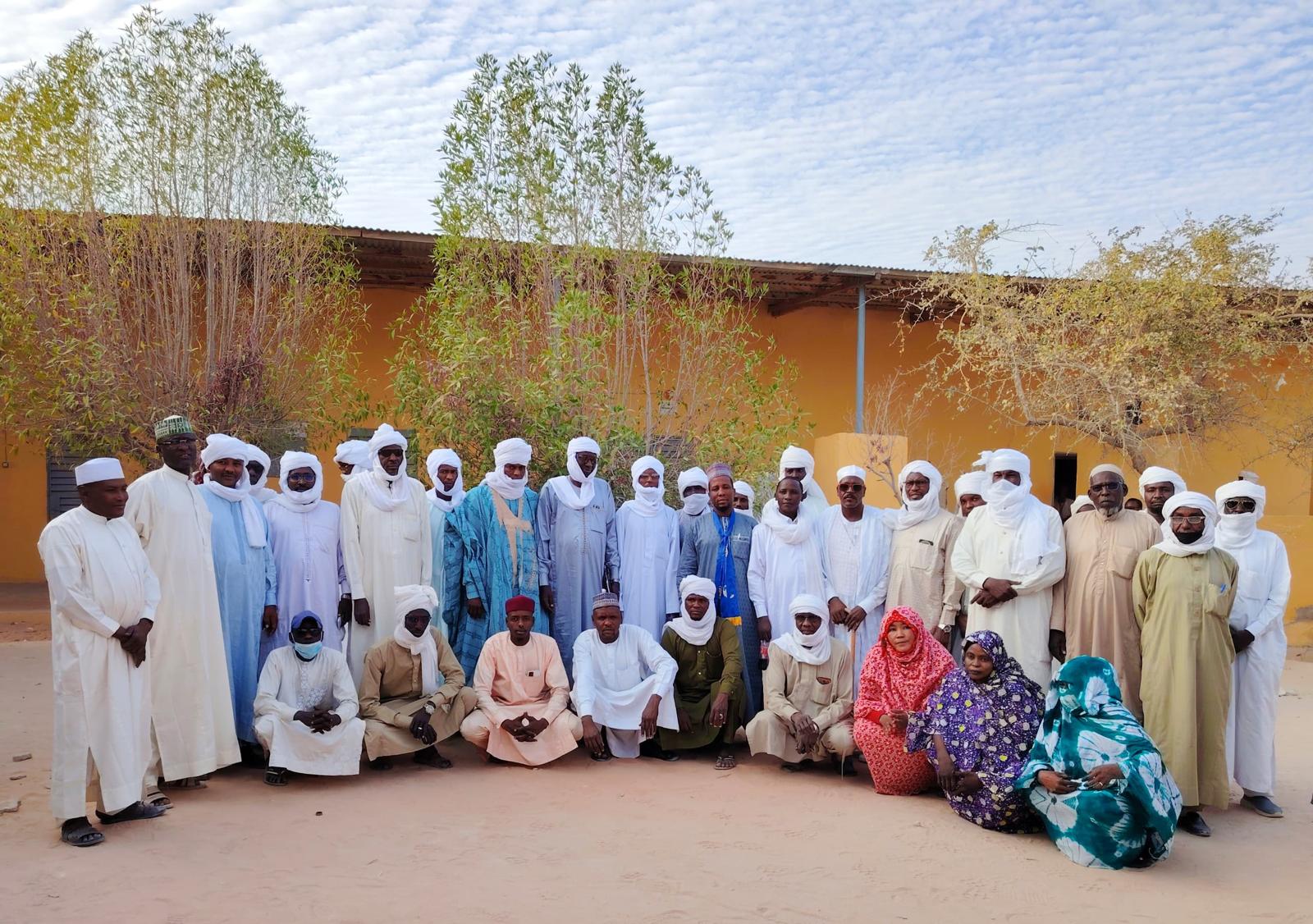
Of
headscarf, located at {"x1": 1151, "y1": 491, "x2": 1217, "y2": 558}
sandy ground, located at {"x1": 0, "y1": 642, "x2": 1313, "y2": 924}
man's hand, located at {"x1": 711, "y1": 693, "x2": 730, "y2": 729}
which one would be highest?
headscarf, located at {"x1": 1151, "y1": 491, "x2": 1217, "y2": 558}

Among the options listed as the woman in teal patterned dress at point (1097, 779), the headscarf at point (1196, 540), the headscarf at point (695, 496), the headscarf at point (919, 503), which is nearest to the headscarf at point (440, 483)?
the headscarf at point (695, 496)

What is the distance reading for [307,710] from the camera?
17.4 feet

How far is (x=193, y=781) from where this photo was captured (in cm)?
507

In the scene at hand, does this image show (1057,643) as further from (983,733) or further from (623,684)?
(623,684)

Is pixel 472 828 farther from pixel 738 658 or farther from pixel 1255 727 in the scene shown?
pixel 1255 727

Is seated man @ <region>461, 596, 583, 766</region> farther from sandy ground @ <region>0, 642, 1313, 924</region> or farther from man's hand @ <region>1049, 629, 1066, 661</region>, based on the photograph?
man's hand @ <region>1049, 629, 1066, 661</region>

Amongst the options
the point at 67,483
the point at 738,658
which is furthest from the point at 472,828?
the point at 67,483

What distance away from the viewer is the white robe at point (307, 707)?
5156 millimetres

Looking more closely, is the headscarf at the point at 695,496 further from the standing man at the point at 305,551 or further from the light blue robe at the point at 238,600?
the light blue robe at the point at 238,600

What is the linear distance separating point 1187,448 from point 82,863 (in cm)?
1272

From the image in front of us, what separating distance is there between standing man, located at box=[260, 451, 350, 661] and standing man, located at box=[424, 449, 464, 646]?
1.90 ft

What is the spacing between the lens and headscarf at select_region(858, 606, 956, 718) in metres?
5.24

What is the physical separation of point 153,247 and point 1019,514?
26.2 feet

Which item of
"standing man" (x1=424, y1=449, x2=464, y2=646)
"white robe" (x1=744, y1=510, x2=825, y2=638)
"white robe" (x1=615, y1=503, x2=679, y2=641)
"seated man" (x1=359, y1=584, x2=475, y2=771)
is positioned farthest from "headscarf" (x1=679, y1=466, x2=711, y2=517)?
"seated man" (x1=359, y1=584, x2=475, y2=771)
